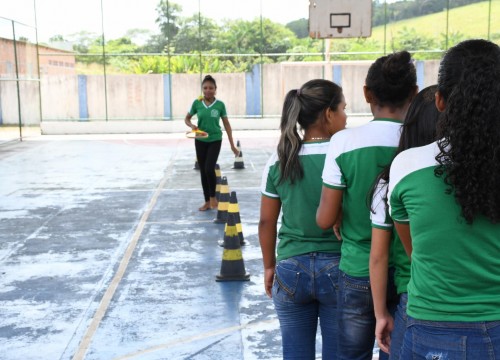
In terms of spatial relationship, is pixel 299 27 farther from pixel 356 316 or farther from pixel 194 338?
pixel 356 316

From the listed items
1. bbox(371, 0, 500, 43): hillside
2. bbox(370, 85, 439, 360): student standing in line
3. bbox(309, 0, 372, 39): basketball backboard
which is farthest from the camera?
bbox(371, 0, 500, 43): hillside

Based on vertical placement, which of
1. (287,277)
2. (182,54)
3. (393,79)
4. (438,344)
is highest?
(182,54)

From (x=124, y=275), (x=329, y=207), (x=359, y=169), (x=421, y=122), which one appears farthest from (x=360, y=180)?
(x=124, y=275)

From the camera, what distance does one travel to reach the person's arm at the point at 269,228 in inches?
139

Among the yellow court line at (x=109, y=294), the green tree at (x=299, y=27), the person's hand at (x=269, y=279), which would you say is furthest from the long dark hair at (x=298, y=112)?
the green tree at (x=299, y=27)

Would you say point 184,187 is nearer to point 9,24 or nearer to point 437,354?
point 437,354

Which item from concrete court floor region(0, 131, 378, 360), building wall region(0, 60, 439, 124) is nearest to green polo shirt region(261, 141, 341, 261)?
concrete court floor region(0, 131, 378, 360)

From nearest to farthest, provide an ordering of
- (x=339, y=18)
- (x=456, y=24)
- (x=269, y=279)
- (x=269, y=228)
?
(x=269, y=228) < (x=269, y=279) < (x=339, y=18) < (x=456, y=24)

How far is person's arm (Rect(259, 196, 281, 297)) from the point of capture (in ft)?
11.6

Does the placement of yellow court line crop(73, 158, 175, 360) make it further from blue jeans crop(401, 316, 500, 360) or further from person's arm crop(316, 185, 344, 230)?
blue jeans crop(401, 316, 500, 360)

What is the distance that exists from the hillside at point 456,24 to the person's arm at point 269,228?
107 feet

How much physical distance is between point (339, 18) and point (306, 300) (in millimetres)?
17830

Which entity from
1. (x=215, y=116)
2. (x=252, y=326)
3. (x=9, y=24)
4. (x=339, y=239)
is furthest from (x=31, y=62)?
(x=339, y=239)

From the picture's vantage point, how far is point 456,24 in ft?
123
